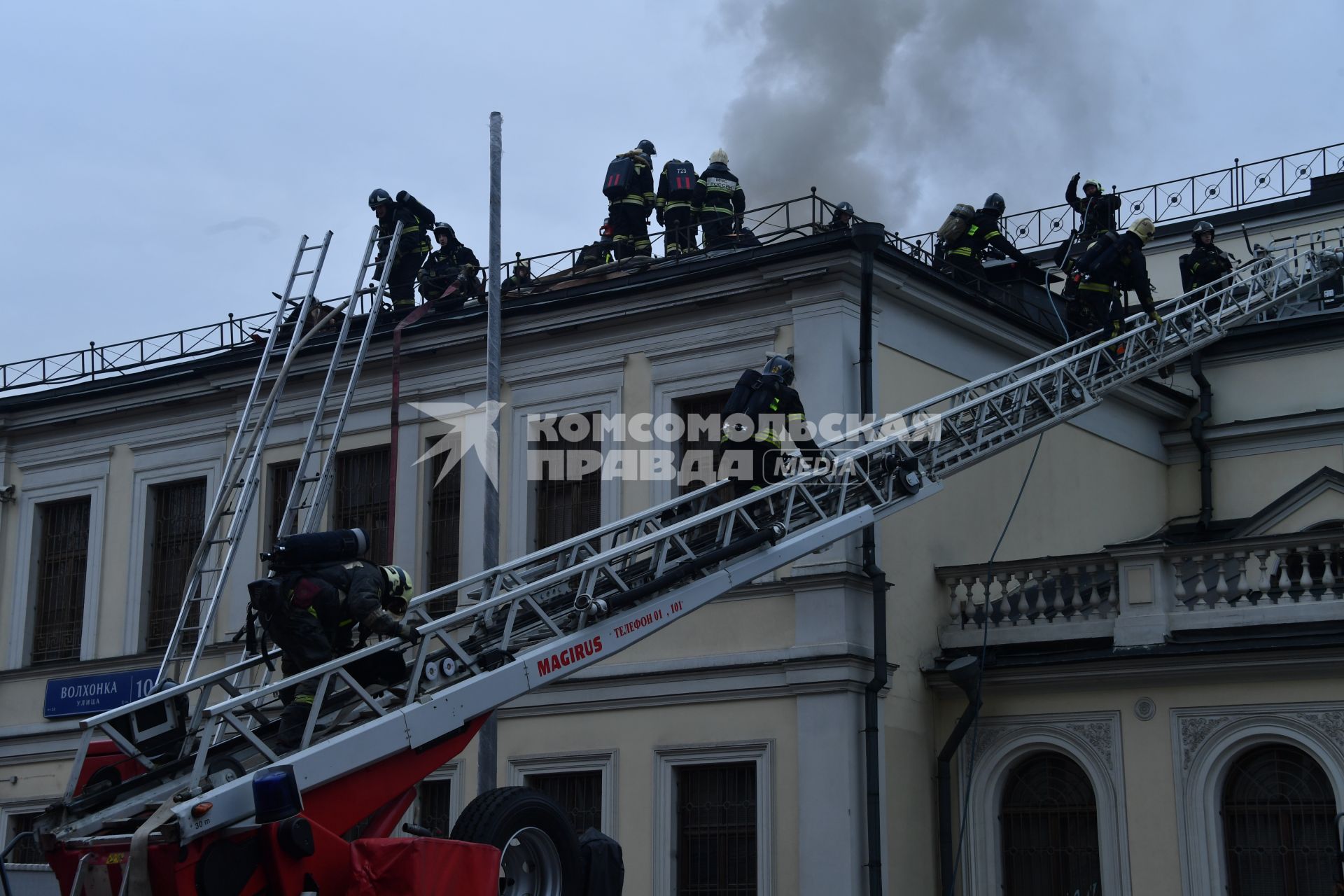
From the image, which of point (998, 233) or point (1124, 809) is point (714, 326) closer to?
point (998, 233)

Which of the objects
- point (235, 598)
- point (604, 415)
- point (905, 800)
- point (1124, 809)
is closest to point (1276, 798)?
point (1124, 809)

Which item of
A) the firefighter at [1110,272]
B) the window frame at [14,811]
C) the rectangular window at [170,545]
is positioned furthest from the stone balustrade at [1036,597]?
the window frame at [14,811]

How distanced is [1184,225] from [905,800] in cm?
1303

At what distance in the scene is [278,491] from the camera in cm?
2020

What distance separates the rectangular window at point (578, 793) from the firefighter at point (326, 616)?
7.46 meters

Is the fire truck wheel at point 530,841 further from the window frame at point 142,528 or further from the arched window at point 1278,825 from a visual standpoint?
the window frame at point 142,528

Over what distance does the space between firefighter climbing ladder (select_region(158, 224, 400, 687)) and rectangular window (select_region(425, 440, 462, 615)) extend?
53.8 inches

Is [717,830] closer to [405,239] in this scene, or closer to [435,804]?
[435,804]

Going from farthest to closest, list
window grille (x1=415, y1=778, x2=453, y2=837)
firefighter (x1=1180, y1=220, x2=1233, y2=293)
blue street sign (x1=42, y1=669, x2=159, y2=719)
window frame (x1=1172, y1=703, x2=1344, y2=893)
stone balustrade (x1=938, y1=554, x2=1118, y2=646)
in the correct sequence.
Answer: blue street sign (x1=42, y1=669, x2=159, y2=719) → firefighter (x1=1180, y1=220, x2=1233, y2=293) → window grille (x1=415, y1=778, x2=453, y2=837) → stone balustrade (x1=938, y1=554, x2=1118, y2=646) → window frame (x1=1172, y1=703, x2=1344, y2=893)

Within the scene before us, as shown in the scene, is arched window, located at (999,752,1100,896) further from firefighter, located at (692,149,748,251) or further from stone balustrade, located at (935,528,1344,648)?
firefighter, located at (692,149,748,251)

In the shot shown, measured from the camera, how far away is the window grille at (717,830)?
16031mm

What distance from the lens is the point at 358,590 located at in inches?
381

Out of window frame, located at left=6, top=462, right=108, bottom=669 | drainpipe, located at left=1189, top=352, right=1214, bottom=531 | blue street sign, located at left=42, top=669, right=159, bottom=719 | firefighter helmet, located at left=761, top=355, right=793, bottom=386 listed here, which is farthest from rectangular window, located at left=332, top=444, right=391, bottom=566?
drainpipe, located at left=1189, top=352, right=1214, bottom=531

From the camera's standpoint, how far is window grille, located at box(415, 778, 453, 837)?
58.6 ft
